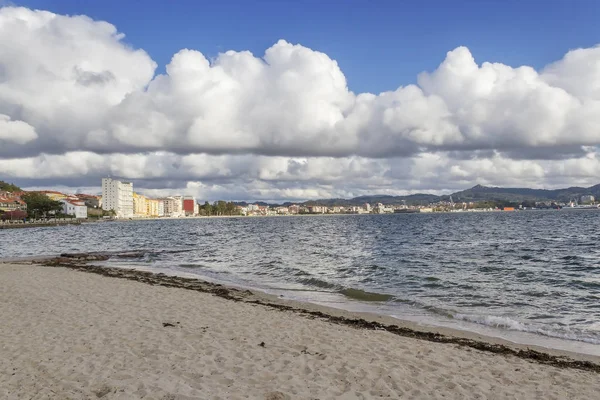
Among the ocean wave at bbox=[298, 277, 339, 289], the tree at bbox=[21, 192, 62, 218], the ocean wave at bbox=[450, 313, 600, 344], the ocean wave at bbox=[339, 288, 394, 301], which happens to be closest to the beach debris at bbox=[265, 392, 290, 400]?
the ocean wave at bbox=[450, 313, 600, 344]

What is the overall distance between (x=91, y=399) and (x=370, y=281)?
61.4 feet

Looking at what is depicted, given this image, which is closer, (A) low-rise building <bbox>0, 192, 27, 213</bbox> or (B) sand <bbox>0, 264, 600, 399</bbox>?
(B) sand <bbox>0, 264, 600, 399</bbox>

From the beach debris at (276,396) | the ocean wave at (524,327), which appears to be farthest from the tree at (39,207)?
the beach debris at (276,396)

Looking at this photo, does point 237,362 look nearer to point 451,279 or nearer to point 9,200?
point 451,279

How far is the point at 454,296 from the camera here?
753 inches

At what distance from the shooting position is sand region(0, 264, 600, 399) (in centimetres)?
734

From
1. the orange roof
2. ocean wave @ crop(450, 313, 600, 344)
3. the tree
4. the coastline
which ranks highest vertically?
the orange roof

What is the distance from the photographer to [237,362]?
8.70m

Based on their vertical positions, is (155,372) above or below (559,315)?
above

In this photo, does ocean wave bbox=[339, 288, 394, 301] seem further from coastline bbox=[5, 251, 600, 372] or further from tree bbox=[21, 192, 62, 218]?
tree bbox=[21, 192, 62, 218]

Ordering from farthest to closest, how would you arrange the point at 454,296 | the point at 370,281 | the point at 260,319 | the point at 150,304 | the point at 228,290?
the point at 370,281
the point at 228,290
the point at 454,296
the point at 150,304
the point at 260,319

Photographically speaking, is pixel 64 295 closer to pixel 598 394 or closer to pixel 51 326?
pixel 51 326

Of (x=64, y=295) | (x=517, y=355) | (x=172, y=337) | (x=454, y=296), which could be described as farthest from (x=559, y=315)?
(x=64, y=295)

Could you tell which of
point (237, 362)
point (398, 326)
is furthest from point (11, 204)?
point (237, 362)
